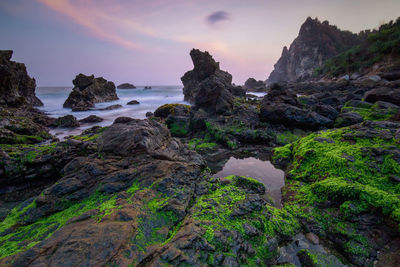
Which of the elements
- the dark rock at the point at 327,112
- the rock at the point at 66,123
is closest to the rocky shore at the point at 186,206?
the dark rock at the point at 327,112

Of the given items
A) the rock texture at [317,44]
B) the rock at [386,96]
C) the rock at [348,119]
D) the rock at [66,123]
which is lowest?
the rock at [66,123]

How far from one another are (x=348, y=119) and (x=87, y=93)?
49639 millimetres

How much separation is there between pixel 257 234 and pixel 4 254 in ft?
16.9

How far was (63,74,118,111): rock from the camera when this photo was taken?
126 ft

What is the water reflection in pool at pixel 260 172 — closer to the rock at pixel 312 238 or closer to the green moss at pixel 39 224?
the rock at pixel 312 238

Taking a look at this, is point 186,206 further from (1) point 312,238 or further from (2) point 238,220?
(1) point 312,238

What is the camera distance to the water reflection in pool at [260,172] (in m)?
7.07

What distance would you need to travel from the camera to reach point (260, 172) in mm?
8672

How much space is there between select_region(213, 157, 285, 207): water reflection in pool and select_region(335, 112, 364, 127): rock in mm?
8132

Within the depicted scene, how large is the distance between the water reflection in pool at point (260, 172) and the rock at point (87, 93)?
3691 cm

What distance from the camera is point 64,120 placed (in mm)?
20859

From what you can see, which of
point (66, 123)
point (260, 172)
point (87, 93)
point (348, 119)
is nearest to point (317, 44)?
point (348, 119)

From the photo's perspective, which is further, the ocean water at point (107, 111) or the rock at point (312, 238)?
the ocean water at point (107, 111)

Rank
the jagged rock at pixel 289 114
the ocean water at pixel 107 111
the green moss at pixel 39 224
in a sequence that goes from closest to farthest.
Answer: the green moss at pixel 39 224
the jagged rock at pixel 289 114
the ocean water at pixel 107 111
